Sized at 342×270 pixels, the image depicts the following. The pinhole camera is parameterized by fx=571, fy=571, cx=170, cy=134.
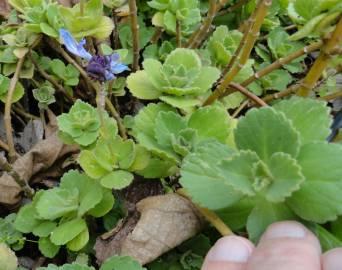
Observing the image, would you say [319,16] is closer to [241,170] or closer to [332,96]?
[241,170]

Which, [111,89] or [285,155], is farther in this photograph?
[111,89]

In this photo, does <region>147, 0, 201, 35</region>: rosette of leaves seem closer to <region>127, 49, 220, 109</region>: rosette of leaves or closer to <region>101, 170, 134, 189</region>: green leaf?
<region>127, 49, 220, 109</region>: rosette of leaves

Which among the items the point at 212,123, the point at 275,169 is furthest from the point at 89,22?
the point at 275,169

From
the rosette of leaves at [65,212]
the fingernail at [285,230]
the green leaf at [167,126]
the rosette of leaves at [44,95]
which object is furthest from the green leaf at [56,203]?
the fingernail at [285,230]

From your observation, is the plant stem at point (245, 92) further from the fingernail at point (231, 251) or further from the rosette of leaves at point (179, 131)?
the fingernail at point (231, 251)

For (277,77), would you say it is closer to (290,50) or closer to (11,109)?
(290,50)

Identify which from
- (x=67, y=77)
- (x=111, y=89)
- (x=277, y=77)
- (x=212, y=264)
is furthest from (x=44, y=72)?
(x=212, y=264)

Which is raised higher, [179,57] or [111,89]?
[179,57]
